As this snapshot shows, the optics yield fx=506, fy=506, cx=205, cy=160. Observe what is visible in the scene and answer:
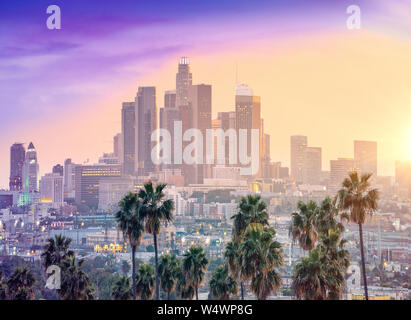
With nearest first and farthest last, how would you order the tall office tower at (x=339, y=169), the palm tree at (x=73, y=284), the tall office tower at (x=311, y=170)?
the palm tree at (x=73, y=284)
the tall office tower at (x=339, y=169)
the tall office tower at (x=311, y=170)

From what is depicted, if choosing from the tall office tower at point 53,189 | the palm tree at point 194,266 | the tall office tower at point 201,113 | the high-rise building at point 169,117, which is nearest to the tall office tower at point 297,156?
the tall office tower at point 201,113

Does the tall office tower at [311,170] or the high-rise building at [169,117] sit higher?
the high-rise building at [169,117]

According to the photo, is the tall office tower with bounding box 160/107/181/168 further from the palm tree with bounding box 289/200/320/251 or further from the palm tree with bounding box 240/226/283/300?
the palm tree with bounding box 240/226/283/300

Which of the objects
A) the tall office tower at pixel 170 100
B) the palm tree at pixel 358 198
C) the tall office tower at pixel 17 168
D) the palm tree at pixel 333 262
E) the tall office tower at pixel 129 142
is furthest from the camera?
the tall office tower at pixel 129 142

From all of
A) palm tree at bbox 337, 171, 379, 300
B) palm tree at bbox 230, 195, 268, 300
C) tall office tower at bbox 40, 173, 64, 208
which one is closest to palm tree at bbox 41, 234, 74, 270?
palm tree at bbox 230, 195, 268, 300

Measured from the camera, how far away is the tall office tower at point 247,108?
3109 cm

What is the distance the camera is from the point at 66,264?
51.1ft

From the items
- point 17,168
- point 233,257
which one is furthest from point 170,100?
point 233,257

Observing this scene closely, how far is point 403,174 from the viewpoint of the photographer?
32344 mm

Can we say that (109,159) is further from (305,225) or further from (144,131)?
(305,225)

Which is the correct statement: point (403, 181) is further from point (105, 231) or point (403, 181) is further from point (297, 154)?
point (105, 231)

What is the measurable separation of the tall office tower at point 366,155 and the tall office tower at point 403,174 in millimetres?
1394

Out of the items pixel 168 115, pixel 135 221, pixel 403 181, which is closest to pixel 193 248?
pixel 135 221

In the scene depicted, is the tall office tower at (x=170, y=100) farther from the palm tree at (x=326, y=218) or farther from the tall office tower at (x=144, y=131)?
the palm tree at (x=326, y=218)
